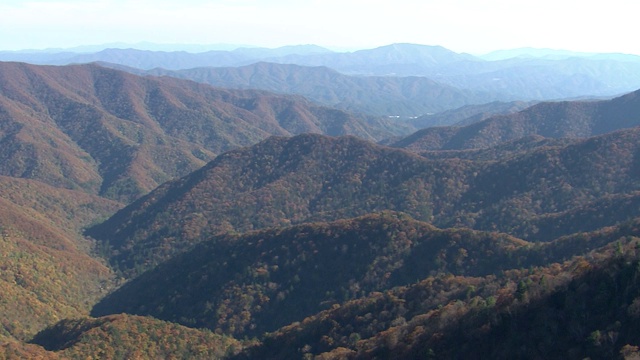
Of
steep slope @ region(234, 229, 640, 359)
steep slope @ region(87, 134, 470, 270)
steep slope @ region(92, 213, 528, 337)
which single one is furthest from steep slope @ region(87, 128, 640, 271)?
steep slope @ region(234, 229, 640, 359)

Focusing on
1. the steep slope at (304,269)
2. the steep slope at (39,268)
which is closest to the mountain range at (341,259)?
the steep slope at (304,269)

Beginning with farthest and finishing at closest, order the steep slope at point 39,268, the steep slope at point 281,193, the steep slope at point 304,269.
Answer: the steep slope at point 281,193 < the steep slope at point 39,268 < the steep slope at point 304,269

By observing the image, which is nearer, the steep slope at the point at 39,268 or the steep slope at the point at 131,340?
the steep slope at the point at 131,340

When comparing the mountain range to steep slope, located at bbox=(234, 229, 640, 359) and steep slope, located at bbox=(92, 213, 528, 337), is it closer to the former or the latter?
steep slope, located at bbox=(234, 229, 640, 359)

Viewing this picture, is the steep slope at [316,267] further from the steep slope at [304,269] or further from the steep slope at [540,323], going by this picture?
the steep slope at [540,323]

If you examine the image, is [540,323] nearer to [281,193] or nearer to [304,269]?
[304,269]
